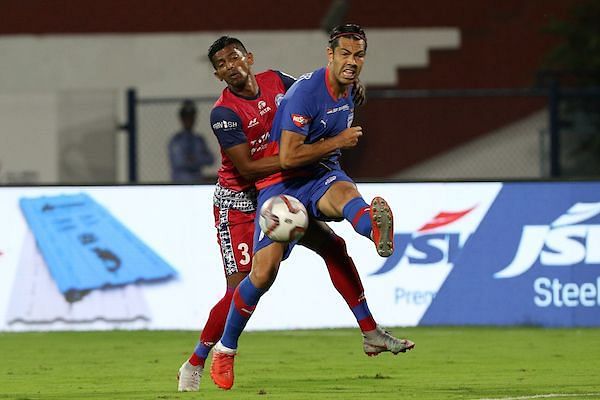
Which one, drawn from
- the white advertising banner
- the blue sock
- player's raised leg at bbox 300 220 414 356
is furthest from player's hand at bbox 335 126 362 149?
the white advertising banner

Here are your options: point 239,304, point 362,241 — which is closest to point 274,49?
point 362,241

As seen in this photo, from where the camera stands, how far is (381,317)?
15.3 m

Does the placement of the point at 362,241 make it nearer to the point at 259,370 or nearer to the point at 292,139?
the point at 259,370

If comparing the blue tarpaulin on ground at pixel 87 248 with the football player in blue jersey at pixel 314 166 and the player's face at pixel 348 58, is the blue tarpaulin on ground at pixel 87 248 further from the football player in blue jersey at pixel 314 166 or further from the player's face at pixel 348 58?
the player's face at pixel 348 58

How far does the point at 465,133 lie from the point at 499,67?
6.89ft

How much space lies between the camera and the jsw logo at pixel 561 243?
15305 millimetres

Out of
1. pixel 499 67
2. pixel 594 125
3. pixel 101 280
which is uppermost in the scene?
pixel 499 67

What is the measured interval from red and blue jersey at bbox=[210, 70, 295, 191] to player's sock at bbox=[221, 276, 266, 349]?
2.67ft

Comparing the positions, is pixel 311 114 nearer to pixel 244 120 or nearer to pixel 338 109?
pixel 338 109

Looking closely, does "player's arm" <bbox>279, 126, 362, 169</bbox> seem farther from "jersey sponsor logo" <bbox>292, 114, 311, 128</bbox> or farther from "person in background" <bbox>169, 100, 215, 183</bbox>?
"person in background" <bbox>169, 100, 215, 183</bbox>

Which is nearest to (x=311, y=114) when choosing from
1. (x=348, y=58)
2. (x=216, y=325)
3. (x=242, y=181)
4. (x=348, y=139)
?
(x=348, y=139)

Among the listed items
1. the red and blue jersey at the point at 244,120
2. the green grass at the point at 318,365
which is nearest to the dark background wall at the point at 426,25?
the green grass at the point at 318,365

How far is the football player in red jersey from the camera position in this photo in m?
10.9

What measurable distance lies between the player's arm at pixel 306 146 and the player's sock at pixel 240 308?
80 centimetres
